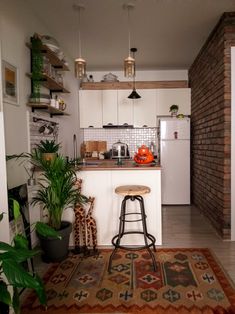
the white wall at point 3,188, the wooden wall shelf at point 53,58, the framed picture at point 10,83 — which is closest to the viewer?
the white wall at point 3,188

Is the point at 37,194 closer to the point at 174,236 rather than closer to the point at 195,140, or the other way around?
the point at 174,236

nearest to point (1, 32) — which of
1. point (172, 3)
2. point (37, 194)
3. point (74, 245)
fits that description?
point (37, 194)

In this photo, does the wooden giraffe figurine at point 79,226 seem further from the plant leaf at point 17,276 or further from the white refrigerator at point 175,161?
the white refrigerator at point 175,161

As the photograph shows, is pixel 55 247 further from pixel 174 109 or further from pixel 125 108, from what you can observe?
pixel 174 109

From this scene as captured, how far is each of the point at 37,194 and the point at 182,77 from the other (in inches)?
150

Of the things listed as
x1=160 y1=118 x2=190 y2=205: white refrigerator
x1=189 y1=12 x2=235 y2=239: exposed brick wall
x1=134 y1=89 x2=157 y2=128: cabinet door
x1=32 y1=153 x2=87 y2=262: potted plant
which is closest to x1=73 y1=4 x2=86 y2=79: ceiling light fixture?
x1=32 y1=153 x2=87 y2=262: potted plant

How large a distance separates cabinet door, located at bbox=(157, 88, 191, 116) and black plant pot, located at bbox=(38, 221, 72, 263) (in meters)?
3.23

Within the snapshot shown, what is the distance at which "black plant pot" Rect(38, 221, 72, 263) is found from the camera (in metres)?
2.36

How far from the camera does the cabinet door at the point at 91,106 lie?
4.81 meters

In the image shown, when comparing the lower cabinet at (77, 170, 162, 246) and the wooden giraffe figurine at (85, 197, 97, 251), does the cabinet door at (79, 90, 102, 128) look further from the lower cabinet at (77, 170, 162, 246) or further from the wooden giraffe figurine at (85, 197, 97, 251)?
the wooden giraffe figurine at (85, 197, 97, 251)

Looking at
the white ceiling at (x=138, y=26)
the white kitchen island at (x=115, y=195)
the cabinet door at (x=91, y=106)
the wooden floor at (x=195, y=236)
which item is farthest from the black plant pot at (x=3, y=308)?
the cabinet door at (x=91, y=106)

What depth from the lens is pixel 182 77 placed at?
16.1ft

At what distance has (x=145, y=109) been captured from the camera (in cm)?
478

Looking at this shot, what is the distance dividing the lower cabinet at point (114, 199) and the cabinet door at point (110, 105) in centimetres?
230
